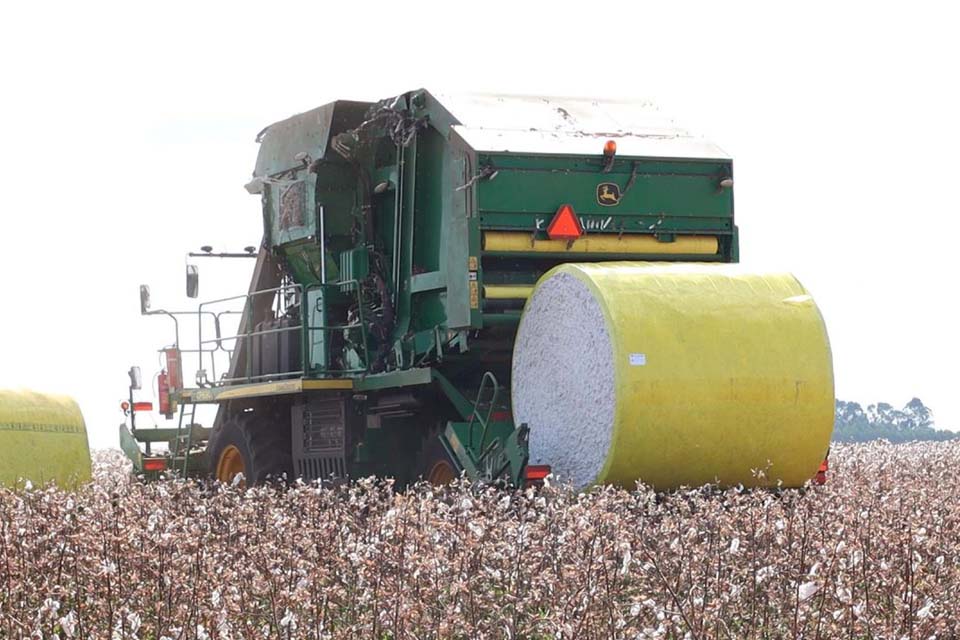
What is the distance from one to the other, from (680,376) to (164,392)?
8254 mm

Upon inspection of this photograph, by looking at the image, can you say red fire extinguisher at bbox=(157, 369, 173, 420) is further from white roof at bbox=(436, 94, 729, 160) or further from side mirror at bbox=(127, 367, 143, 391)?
white roof at bbox=(436, 94, 729, 160)

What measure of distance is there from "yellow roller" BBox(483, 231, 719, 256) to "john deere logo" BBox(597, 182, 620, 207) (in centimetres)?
26

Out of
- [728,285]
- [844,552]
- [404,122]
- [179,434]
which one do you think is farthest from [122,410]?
[844,552]

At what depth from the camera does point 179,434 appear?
1680 cm

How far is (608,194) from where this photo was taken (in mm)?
12469

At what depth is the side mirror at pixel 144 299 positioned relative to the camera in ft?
53.1

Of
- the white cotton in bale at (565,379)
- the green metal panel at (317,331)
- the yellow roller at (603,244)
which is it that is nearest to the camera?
the white cotton in bale at (565,379)

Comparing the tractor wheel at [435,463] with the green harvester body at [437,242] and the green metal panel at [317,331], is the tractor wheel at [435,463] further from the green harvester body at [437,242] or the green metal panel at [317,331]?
the green metal panel at [317,331]

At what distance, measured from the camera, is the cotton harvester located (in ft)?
34.3

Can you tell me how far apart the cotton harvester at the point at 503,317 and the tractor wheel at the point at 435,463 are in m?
0.03

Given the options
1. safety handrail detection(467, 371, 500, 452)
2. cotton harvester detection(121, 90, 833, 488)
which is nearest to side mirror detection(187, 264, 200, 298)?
cotton harvester detection(121, 90, 833, 488)

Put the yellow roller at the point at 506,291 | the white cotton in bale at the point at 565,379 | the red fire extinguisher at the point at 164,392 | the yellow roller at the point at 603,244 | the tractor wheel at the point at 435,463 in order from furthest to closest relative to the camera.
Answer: the red fire extinguisher at the point at 164,392 < the tractor wheel at the point at 435,463 < the yellow roller at the point at 603,244 < the yellow roller at the point at 506,291 < the white cotton in bale at the point at 565,379

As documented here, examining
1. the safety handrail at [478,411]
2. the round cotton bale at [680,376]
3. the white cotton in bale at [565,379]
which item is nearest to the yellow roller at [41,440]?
the safety handrail at [478,411]

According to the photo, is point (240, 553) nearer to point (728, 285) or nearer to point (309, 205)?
point (728, 285)
